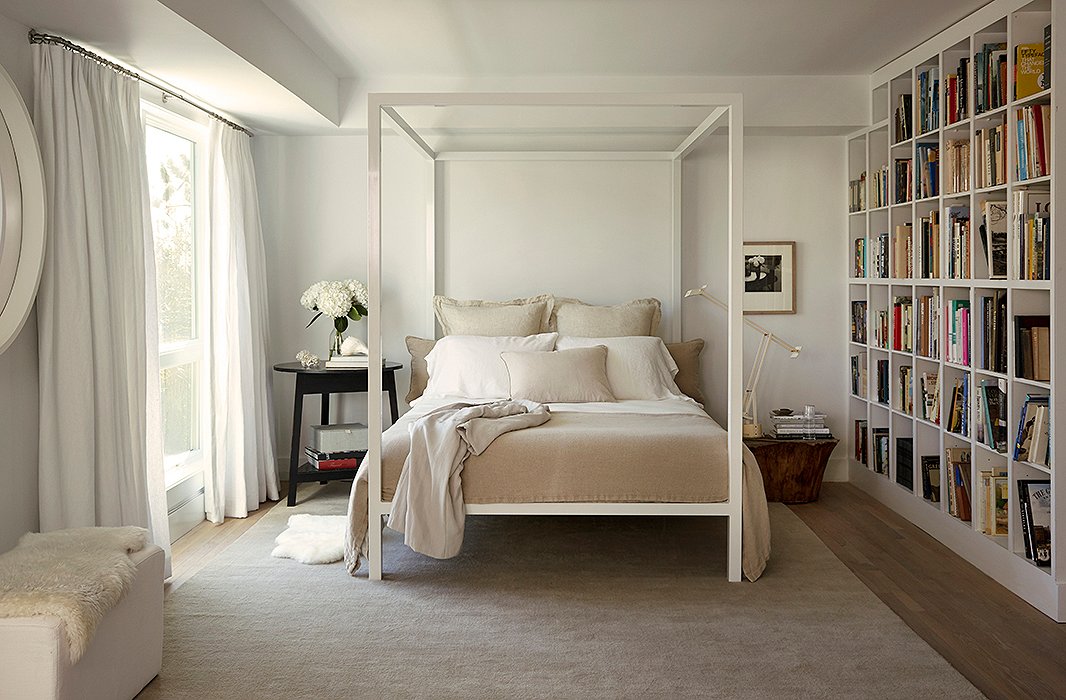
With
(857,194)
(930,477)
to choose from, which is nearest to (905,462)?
(930,477)

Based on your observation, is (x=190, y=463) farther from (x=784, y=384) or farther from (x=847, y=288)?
(x=847, y=288)

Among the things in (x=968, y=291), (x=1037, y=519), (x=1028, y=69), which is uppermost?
(x=1028, y=69)

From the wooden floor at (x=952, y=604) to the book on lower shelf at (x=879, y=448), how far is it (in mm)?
317

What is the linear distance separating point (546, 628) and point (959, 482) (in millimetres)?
2182

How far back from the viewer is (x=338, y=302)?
5773 mm

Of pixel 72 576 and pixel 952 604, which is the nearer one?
pixel 72 576

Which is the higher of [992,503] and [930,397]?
[930,397]

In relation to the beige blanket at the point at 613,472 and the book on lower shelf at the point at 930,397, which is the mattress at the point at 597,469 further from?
the book on lower shelf at the point at 930,397

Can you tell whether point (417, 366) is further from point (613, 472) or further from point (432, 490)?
point (613, 472)

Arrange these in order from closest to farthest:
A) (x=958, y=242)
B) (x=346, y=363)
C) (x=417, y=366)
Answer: (x=958, y=242), (x=346, y=363), (x=417, y=366)

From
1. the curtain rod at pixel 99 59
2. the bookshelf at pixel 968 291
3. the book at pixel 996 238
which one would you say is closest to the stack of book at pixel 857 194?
the bookshelf at pixel 968 291

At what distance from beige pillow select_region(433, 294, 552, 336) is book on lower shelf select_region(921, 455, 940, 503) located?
227 centimetres

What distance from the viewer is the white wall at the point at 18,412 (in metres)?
3.35

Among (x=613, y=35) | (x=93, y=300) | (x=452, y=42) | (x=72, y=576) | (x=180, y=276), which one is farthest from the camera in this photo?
(x=180, y=276)
